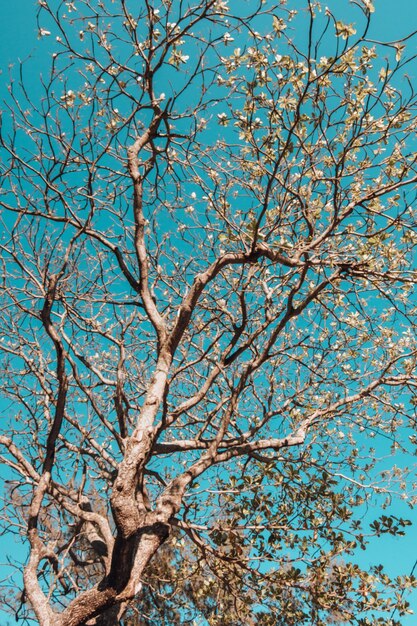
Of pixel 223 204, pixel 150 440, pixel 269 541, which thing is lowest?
pixel 269 541

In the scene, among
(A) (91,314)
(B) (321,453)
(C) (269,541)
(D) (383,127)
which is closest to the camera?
(D) (383,127)

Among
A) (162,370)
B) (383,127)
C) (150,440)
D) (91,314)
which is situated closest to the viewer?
(150,440)

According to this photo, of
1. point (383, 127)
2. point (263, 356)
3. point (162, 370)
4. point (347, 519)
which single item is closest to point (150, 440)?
point (162, 370)

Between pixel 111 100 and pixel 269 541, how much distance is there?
653 centimetres

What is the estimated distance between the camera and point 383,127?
675 centimetres

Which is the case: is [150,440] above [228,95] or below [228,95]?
below

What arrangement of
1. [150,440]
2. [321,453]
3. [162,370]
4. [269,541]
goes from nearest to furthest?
1. [150,440]
2. [162,370]
3. [269,541]
4. [321,453]

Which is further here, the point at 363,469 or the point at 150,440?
the point at 363,469

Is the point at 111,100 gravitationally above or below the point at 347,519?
above

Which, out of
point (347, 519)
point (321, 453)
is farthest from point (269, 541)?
point (321, 453)

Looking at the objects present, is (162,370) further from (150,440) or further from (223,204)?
(223,204)

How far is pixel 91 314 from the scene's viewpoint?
8602 millimetres

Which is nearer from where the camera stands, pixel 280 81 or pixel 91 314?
pixel 280 81

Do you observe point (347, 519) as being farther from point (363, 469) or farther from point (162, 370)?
point (162, 370)
